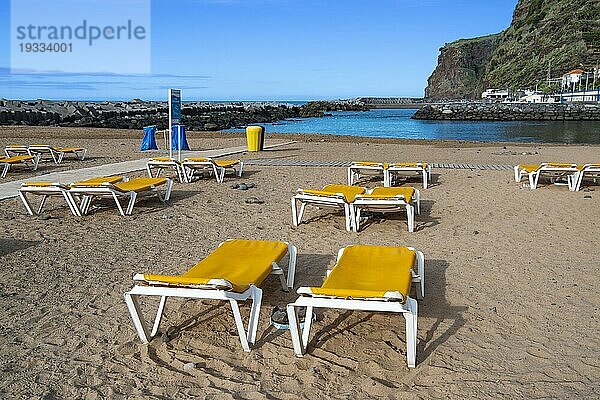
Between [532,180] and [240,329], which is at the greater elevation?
[532,180]

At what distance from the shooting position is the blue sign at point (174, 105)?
12938 millimetres

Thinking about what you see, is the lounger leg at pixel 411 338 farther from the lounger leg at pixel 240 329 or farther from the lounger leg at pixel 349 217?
the lounger leg at pixel 349 217

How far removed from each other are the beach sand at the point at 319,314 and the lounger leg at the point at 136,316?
0.07 m

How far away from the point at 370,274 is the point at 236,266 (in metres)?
1.03

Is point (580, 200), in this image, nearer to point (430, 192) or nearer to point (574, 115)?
point (430, 192)

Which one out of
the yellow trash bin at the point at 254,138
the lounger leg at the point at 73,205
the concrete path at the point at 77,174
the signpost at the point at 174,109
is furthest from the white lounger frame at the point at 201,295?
the yellow trash bin at the point at 254,138

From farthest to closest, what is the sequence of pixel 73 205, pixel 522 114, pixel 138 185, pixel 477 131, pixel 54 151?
pixel 522 114 → pixel 477 131 → pixel 54 151 → pixel 138 185 → pixel 73 205

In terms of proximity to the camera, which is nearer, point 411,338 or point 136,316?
point 411,338

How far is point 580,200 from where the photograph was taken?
8.85 metres

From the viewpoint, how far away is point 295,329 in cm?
365

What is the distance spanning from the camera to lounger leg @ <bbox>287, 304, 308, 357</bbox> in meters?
3.60

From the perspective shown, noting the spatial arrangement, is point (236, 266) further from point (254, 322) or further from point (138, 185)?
point (138, 185)

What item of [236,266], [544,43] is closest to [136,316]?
[236,266]

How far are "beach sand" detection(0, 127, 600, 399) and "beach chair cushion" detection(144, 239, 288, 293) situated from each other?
0.34 metres
